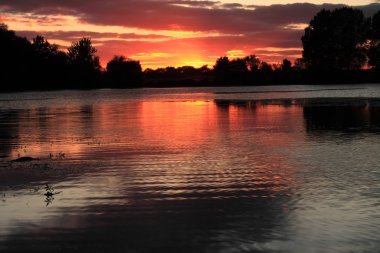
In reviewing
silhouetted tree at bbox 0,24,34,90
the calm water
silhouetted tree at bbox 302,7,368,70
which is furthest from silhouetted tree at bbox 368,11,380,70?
the calm water

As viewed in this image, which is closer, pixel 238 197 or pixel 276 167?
pixel 238 197

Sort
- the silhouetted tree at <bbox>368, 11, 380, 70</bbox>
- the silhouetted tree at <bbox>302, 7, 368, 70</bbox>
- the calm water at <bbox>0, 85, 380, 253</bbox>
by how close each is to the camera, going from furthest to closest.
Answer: the silhouetted tree at <bbox>302, 7, 368, 70</bbox>
the silhouetted tree at <bbox>368, 11, 380, 70</bbox>
the calm water at <bbox>0, 85, 380, 253</bbox>

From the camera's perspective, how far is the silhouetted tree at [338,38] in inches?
6437

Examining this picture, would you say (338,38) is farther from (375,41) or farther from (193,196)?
(193,196)

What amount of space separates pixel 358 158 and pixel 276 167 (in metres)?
4.00

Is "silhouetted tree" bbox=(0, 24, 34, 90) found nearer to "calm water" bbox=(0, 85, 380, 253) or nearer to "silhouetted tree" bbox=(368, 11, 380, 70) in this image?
"silhouetted tree" bbox=(368, 11, 380, 70)

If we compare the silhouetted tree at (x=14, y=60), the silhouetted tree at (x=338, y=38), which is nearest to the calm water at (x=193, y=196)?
the silhouetted tree at (x=338, y=38)

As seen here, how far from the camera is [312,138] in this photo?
28.1 meters

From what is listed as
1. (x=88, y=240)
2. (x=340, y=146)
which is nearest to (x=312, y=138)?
(x=340, y=146)

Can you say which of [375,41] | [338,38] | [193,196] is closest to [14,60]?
[338,38]

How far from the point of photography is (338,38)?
164m

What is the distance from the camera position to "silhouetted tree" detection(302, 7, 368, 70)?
164 metres

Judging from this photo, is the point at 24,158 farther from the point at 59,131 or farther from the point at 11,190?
the point at 59,131

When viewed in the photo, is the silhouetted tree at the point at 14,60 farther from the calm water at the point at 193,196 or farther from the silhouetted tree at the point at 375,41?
the calm water at the point at 193,196
